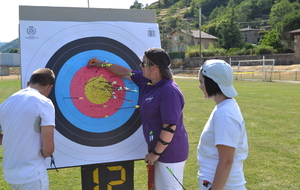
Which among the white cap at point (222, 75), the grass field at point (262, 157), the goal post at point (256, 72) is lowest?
the grass field at point (262, 157)

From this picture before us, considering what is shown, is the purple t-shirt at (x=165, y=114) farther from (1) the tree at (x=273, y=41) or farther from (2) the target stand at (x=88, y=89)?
(1) the tree at (x=273, y=41)

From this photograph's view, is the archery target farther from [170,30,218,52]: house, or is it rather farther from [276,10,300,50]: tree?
[170,30,218,52]: house

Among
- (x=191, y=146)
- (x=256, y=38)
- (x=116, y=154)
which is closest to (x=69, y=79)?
(x=116, y=154)

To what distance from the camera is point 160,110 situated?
213 cm

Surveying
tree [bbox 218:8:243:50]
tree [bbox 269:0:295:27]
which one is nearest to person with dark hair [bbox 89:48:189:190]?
tree [bbox 218:8:243:50]

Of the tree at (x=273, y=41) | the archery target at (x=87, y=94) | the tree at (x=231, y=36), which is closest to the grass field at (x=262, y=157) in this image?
the archery target at (x=87, y=94)

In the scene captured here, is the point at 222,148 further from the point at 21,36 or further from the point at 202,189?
the point at 21,36

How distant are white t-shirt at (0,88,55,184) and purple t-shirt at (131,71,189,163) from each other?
0.67m

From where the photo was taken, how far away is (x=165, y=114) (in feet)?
6.90

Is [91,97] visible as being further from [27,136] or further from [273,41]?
[273,41]

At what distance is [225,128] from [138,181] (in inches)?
100

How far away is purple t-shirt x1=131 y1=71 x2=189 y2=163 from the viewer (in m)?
2.11

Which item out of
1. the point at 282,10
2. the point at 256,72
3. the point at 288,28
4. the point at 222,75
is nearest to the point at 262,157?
the point at 222,75

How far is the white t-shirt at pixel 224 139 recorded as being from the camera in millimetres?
1612
